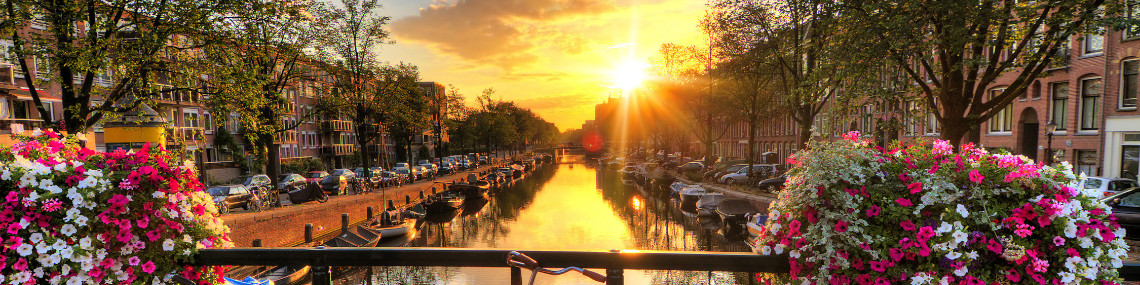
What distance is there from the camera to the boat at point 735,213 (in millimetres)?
27312

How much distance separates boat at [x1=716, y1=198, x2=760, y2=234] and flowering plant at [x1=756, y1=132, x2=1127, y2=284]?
986 inches

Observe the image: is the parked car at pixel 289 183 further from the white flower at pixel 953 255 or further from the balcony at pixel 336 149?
the white flower at pixel 953 255

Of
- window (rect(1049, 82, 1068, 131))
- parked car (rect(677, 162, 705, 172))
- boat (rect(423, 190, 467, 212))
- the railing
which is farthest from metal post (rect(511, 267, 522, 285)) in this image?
parked car (rect(677, 162, 705, 172))

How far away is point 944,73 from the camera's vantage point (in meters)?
12.4

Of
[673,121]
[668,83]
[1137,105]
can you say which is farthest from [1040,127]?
[673,121]

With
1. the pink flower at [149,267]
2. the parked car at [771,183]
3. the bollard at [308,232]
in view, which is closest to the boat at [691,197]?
the parked car at [771,183]

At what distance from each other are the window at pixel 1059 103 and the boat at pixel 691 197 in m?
18.9

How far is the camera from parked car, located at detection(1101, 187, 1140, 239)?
13.4 meters

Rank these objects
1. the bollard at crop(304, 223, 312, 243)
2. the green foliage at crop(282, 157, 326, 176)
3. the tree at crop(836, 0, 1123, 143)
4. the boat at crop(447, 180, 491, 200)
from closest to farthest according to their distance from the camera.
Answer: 1. the tree at crop(836, 0, 1123, 143)
2. the bollard at crop(304, 223, 312, 243)
3. the boat at crop(447, 180, 491, 200)
4. the green foliage at crop(282, 157, 326, 176)

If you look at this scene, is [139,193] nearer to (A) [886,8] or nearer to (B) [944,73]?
(A) [886,8]

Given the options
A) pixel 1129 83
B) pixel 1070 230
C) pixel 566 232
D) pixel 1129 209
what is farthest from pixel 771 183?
pixel 1070 230

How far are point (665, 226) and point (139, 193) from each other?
96.9 feet

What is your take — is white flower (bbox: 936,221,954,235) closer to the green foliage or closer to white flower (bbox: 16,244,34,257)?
white flower (bbox: 16,244,34,257)

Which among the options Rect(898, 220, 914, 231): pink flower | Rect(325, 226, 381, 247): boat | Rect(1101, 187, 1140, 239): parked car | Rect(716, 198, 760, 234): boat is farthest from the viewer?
Rect(716, 198, 760, 234): boat
